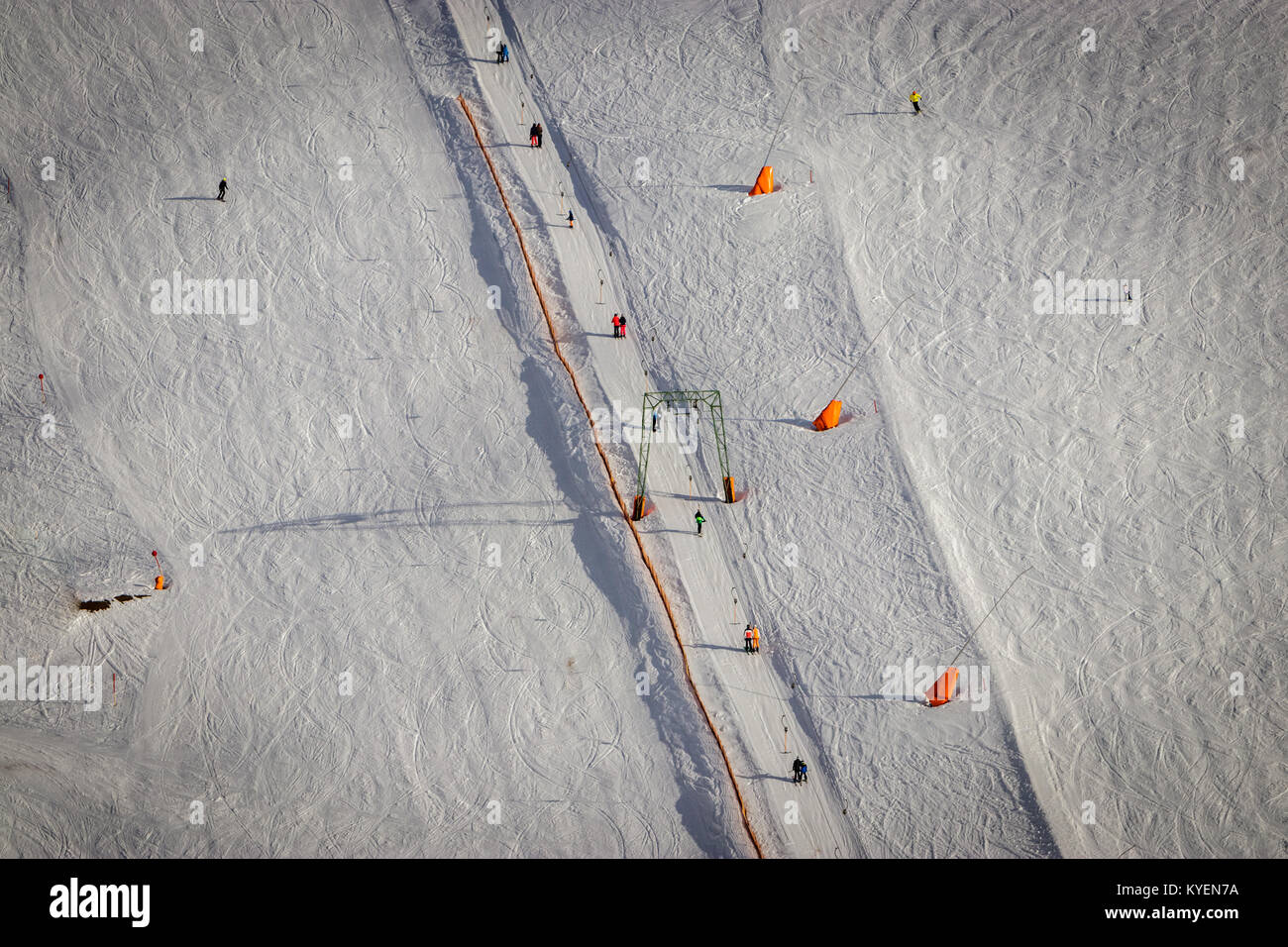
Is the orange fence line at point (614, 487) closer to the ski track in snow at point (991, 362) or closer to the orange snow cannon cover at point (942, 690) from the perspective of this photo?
the ski track in snow at point (991, 362)

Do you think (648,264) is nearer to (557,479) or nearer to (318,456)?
(557,479)

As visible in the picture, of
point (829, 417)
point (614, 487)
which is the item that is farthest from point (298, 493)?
point (829, 417)

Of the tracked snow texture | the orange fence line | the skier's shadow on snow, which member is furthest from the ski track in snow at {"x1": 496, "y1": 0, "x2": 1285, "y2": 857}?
the orange fence line

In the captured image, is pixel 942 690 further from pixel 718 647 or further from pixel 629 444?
pixel 629 444

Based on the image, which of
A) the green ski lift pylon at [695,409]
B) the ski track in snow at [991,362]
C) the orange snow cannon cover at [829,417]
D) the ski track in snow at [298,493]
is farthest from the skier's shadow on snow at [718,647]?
the orange snow cannon cover at [829,417]

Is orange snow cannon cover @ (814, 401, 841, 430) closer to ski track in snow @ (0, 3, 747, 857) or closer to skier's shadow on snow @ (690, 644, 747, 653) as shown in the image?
ski track in snow @ (0, 3, 747, 857)
